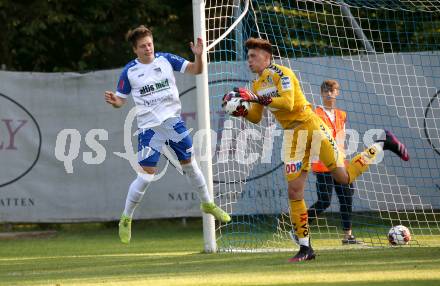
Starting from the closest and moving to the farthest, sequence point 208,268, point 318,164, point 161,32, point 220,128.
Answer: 1. point 208,268
2. point 318,164
3. point 220,128
4. point 161,32

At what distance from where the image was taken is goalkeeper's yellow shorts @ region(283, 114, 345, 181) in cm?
887

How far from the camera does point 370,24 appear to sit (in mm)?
14289

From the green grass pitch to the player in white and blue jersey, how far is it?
66 centimetres

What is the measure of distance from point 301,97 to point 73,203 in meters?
6.09

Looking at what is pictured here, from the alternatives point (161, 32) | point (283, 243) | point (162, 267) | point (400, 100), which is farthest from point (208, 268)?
point (161, 32)

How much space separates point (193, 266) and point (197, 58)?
2172 millimetres

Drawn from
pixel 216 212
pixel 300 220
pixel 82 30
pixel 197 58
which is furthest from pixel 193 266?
pixel 82 30

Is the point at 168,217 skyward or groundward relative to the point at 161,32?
groundward

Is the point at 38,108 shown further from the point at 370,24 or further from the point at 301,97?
the point at 301,97

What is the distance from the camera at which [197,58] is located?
32.1 ft

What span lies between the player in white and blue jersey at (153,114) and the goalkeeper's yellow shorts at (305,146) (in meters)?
1.26

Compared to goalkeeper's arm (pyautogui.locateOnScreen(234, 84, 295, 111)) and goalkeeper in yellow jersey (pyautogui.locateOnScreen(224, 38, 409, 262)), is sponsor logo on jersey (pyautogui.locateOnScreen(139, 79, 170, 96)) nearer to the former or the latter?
goalkeeper in yellow jersey (pyautogui.locateOnScreen(224, 38, 409, 262))

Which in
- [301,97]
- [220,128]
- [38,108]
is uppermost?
[38,108]

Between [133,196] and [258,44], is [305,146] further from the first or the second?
[133,196]
